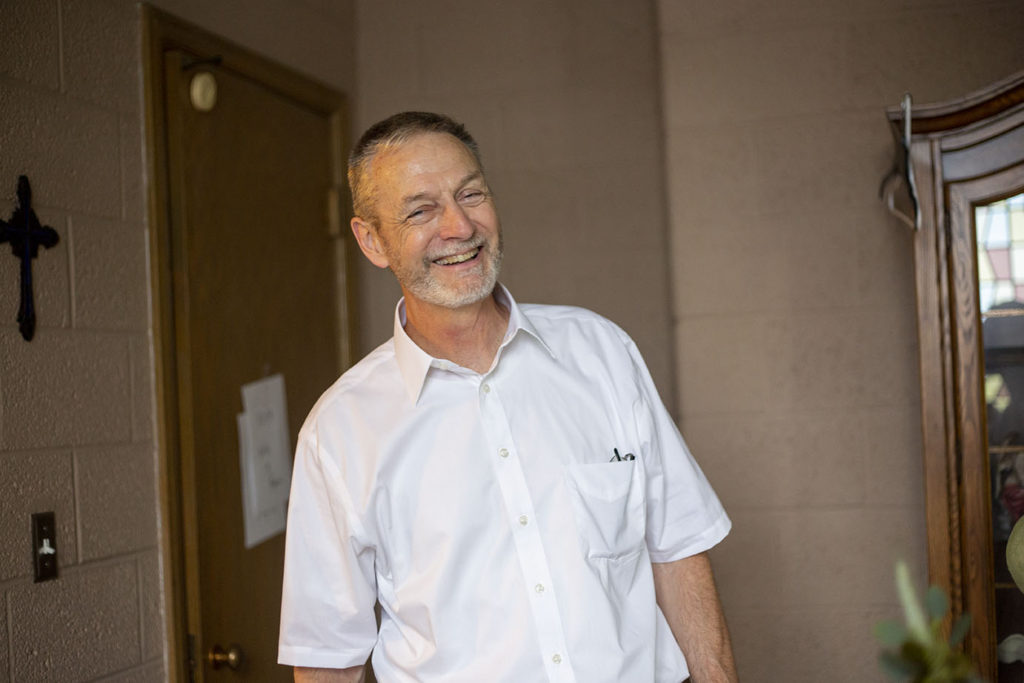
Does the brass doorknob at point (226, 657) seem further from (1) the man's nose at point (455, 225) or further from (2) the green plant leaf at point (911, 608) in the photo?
(2) the green plant leaf at point (911, 608)

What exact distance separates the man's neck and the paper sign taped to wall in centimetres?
77

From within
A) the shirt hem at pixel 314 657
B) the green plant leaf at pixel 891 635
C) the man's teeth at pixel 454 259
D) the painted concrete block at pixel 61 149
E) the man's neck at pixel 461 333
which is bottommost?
the shirt hem at pixel 314 657

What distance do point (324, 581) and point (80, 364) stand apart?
623 mm

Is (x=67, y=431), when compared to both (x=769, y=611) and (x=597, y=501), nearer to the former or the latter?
(x=597, y=501)

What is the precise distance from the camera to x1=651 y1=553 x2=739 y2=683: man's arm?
4.98ft

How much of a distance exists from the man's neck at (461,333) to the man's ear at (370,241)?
84 millimetres

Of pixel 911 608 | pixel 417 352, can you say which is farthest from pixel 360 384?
pixel 911 608

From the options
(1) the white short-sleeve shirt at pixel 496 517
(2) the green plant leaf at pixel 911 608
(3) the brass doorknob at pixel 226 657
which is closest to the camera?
(2) the green plant leaf at pixel 911 608

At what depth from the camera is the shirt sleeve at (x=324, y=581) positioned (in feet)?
4.92

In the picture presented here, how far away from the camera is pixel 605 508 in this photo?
57.9 inches

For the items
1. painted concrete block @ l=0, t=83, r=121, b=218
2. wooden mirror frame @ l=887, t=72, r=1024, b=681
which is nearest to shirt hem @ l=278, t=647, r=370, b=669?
painted concrete block @ l=0, t=83, r=121, b=218

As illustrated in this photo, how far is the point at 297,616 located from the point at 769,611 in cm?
124

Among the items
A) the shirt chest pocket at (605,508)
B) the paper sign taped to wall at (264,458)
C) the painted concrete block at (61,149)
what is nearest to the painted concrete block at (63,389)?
the painted concrete block at (61,149)

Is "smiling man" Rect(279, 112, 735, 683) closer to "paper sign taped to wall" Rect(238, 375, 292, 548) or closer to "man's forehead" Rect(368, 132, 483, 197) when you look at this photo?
"man's forehead" Rect(368, 132, 483, 197)
